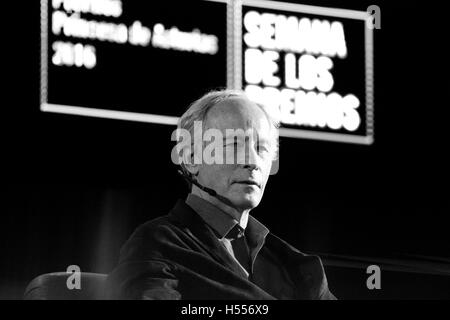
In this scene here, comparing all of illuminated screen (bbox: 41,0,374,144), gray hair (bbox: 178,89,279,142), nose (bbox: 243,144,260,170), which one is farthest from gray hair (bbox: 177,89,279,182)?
illuminated screen (bbox: 41,0,374,144)

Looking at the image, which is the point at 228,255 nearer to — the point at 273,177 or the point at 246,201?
the point at 246,201

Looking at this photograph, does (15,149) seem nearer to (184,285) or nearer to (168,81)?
(168,81)

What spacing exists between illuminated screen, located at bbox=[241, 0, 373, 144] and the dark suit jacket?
1.98 meters

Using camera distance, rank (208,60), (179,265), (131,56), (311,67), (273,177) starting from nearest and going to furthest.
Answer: (179,265) < (131,56) < (208,60) < (273,177) < (311,67)

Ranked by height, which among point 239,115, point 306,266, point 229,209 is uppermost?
point 239,115

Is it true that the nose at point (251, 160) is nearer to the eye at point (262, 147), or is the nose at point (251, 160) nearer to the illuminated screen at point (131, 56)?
the eye at point (262, 147)

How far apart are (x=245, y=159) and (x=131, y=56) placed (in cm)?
179

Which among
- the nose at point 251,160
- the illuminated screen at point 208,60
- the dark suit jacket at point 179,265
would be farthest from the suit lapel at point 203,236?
the illuminated screen at point 208,60

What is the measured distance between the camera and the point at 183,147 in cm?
582

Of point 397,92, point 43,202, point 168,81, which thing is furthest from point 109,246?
point 397,92

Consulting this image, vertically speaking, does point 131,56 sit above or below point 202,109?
above

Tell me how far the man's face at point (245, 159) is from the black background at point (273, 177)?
101 centimetres

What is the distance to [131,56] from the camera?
7422 mm

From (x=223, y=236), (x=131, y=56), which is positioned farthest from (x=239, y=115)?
(x=131, y=56)
